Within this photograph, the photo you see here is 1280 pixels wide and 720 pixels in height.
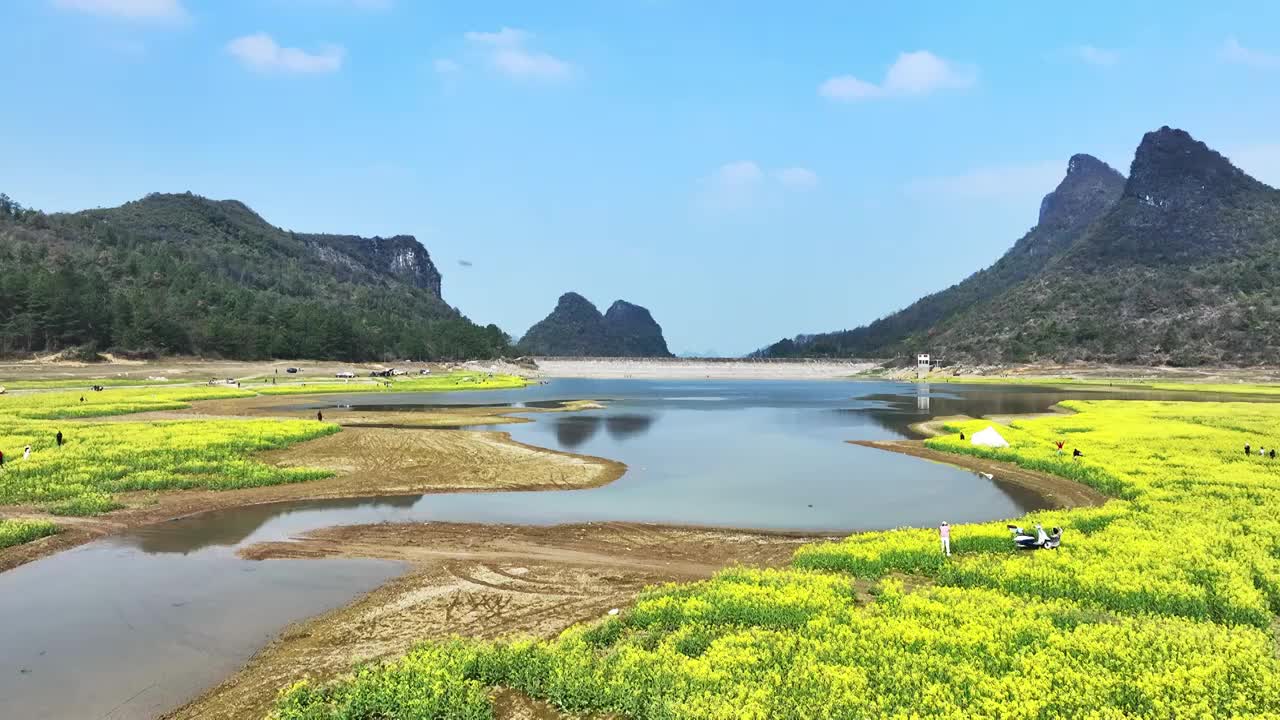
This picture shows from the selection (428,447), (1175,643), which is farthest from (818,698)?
(428,447)

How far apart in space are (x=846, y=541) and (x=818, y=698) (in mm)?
11730

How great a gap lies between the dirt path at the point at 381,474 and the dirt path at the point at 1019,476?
21105 mm

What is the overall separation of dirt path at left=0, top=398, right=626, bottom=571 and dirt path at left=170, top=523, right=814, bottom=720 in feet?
23.0

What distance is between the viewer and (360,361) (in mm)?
184500

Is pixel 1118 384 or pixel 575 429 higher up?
pixel 1118 384

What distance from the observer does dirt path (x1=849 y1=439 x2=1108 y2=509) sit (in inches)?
1187

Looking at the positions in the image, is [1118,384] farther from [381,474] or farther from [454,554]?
[454,554]

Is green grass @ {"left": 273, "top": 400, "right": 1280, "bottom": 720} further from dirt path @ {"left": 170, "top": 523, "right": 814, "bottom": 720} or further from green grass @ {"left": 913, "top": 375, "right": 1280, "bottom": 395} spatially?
green grass @ {"left": 913, "top": 375, "right": 1280, "bottom": 395}

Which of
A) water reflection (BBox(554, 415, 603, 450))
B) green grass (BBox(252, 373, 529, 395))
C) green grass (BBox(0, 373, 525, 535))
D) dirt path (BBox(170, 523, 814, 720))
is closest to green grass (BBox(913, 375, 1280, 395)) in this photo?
water reflection (BBox(554, 415, 603, 450))

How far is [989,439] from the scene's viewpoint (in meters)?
44.4

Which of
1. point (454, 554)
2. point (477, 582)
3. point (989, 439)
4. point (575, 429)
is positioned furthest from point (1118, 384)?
point (477, 582)

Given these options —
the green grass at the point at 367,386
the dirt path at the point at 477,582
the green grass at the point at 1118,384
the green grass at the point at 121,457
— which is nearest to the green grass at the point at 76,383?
the green grass at the point at 367,386

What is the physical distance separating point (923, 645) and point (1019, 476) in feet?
95.7

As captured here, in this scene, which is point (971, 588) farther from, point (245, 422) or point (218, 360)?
point (218, 360)
